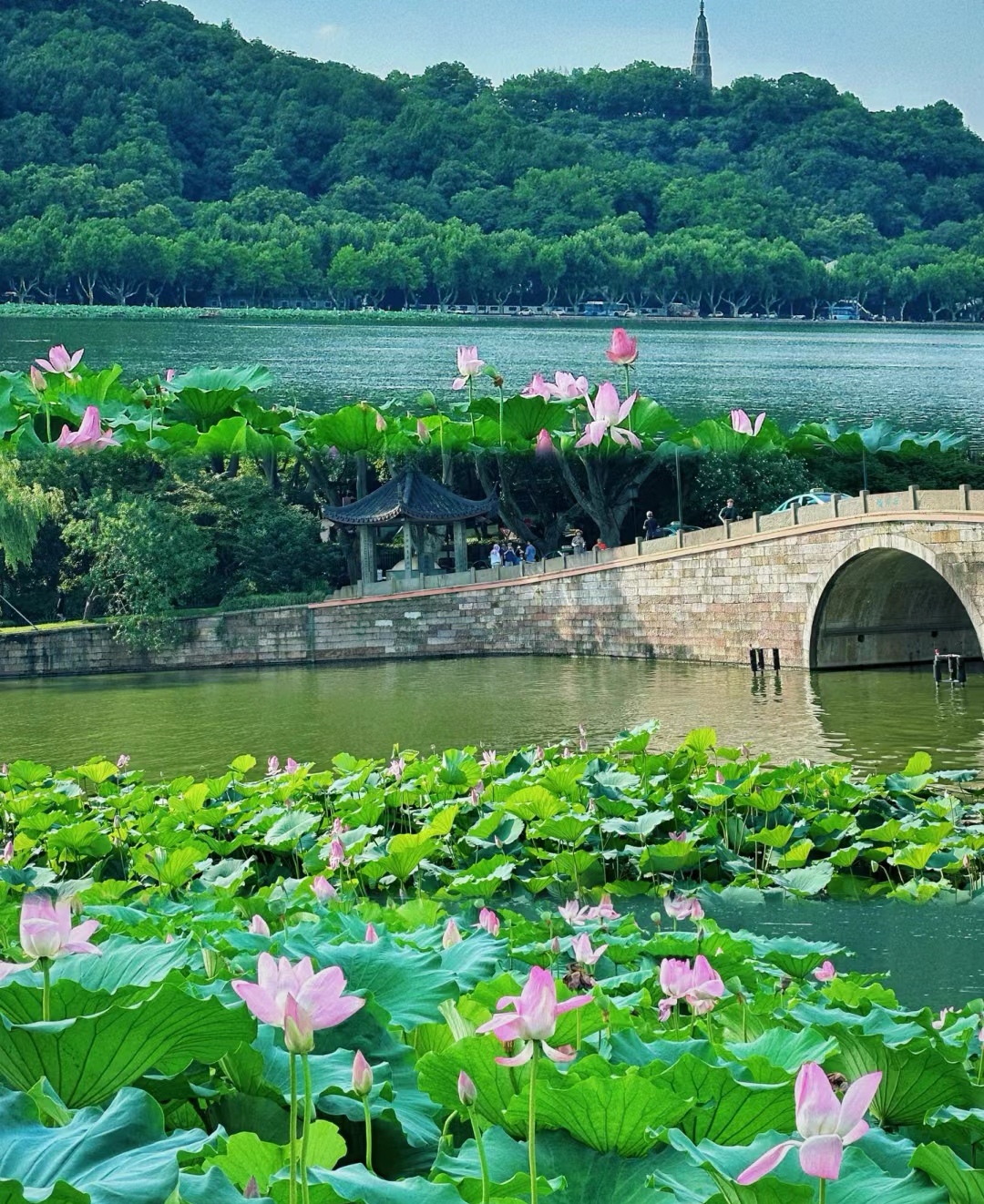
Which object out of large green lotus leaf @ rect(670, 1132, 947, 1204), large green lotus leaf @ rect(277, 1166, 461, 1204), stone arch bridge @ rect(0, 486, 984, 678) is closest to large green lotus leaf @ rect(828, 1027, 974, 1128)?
large green lotus leaf @ rect(670, 1132, 947, 1204)

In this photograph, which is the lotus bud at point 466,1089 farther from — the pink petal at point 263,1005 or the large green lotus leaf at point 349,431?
the large green lotus leaf at point 349,431

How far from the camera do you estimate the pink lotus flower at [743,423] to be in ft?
109

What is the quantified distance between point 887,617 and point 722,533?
2.99 meters

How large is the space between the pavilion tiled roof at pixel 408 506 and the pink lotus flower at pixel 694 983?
29121mm

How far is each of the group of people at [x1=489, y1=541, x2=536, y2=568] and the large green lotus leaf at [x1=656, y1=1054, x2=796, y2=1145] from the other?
1189 inches

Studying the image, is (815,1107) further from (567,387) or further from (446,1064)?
(567,387)

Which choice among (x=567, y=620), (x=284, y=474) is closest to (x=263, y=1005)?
(x=567, y=620)

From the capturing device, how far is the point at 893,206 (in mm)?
134125

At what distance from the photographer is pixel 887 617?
2872 centimetres

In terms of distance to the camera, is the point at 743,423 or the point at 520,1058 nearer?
the point at 520,1058

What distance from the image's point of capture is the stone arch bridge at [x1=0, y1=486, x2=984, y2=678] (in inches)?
1030

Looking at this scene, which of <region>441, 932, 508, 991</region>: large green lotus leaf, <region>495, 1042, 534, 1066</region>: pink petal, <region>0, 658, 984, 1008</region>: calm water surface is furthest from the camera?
<region>0, 658, 984, 1008</region>: calm water surface

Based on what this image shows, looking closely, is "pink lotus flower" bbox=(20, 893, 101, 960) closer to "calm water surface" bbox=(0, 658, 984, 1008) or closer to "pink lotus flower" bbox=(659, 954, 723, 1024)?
"pink lotus flower" bbox=(659, 954, 723, 1024)

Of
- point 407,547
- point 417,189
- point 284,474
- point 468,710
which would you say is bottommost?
point 468,710
